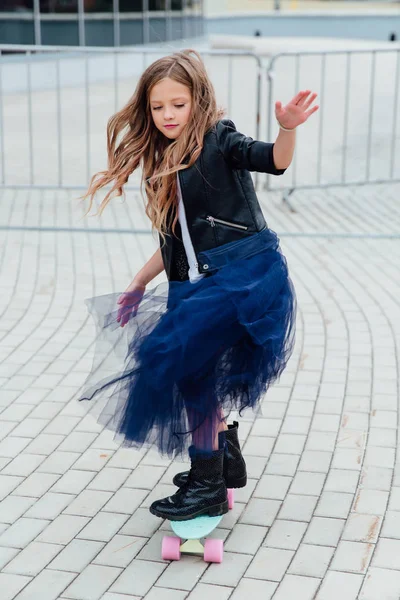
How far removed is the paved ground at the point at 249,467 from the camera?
9.62 feet

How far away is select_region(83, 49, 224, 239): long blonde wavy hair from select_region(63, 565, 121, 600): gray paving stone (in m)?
1.11

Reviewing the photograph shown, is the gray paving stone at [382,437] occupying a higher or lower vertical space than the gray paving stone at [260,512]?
lower

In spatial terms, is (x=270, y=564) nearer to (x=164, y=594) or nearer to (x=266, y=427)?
(x=164, y=594)

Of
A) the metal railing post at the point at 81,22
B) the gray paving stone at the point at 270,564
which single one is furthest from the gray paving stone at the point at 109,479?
the metal railing post at the point at 81,22

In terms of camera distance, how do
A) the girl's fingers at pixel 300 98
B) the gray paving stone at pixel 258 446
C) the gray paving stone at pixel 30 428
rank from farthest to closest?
the gray paving stone at pixel 30 428, the gray paving stone at pixel 258 446, the girl's fingers at pixel 300 98

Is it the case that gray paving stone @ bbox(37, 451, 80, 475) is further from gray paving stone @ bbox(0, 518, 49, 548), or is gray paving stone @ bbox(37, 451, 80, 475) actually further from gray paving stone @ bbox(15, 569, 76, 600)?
gray paving stone @ bbox(15, 569, 76, 600)

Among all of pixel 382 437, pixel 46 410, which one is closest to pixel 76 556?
pixel 46 410

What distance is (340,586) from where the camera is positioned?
286 centimetres

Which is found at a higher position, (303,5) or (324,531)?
(303,5)

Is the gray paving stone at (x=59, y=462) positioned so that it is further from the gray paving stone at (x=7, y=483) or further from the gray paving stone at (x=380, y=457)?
the gray paving stone at (x=380, y=457)

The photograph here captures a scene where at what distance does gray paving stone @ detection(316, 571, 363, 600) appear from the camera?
2801 millimetres

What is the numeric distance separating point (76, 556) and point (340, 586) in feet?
2.87

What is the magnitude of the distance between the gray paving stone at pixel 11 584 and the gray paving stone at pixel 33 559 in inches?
1.1

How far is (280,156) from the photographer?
2.73 metres
